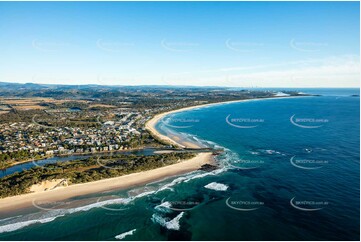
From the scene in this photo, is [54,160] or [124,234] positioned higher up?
[54,160]

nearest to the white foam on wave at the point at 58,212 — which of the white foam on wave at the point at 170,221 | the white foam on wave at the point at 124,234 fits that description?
the white foam on wave at the point at 170,221

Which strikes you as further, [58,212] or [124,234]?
[58,212]

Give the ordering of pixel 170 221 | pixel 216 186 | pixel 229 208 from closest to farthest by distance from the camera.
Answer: pixel 170 221 → pixel 229 208 → pixel 216 186

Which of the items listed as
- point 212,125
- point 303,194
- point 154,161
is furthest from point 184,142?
point 303,194

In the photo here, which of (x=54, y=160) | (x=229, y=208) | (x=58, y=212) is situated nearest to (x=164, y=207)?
(x=229, y=208)

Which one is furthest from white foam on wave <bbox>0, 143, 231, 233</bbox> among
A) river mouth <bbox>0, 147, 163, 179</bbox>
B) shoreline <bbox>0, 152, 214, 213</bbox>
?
river mouth <bbox>0, 147, 163, 179</bbox>

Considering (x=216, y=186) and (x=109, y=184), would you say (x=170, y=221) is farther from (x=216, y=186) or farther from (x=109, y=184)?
(x=109, y=184)

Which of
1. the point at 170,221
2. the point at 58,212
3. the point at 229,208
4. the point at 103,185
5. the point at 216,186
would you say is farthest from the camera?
the point at 103,185

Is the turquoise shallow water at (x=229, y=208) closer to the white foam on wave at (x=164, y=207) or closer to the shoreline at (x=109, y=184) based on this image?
the white foam on wave at (x=164, y=207)

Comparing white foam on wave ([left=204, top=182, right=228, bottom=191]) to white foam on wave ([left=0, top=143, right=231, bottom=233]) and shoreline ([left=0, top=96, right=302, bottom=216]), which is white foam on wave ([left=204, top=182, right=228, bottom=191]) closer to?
white foam on wave ([left=0, top=143, right=231, bottom=233])
